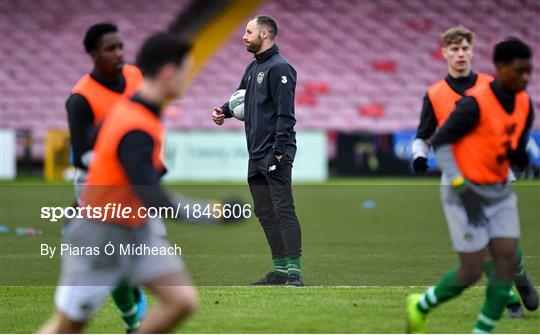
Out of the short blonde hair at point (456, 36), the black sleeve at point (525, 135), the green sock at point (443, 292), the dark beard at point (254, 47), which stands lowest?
the green sock at point (443, 292)

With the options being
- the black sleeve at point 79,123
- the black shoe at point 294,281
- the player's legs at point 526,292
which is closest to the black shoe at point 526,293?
the player's legs at point 526,292

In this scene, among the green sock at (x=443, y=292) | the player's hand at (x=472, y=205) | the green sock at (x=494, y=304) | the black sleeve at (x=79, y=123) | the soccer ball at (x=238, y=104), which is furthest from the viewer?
the soccer ball at (x=238, y=104)

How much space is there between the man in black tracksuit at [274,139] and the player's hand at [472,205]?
118 inches

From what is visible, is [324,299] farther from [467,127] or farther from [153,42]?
[153,42]

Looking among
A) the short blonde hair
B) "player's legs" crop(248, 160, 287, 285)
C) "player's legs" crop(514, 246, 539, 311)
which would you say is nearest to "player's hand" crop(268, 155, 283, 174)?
"player's legs" crop(248, 160, 287, 285)

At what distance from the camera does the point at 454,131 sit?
6523 mm

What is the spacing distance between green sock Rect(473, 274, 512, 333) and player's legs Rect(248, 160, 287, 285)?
3.27m

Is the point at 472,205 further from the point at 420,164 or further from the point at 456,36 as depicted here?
the point at 456,36

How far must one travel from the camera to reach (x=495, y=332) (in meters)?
7.10

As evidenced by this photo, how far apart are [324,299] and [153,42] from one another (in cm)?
372

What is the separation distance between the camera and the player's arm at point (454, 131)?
6.48 meters

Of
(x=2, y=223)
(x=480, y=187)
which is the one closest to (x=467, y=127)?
(x=480, y=187)

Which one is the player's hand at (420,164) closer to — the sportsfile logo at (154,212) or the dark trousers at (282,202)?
the sportsfile logo at (154,212)

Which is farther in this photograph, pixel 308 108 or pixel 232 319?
pixel 308 108
